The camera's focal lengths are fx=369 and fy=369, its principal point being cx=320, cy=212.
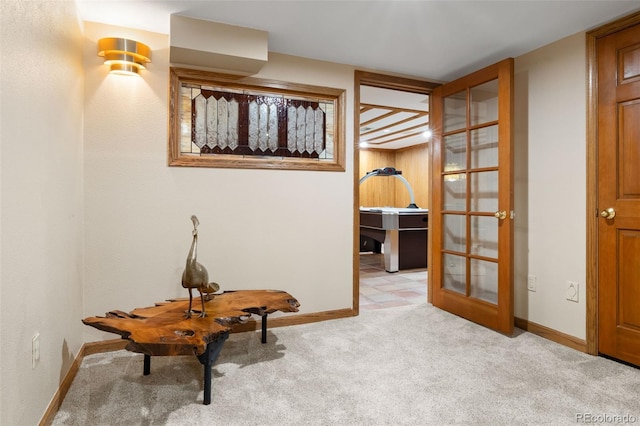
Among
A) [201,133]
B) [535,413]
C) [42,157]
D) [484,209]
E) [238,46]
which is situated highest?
[238,46]

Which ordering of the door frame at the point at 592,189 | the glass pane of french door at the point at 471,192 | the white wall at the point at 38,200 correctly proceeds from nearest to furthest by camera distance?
the white wall at the point at 38,200, the door frame at the point at 592,189, the glass pane of french door at the point at 471,192

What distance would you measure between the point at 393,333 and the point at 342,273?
652 mm

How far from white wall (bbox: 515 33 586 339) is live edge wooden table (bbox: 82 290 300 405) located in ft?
6.33

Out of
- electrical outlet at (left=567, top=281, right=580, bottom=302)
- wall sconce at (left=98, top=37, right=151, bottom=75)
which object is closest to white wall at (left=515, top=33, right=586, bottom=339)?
electrical outlet at (left=567, top=281, right=580, bottom=302)

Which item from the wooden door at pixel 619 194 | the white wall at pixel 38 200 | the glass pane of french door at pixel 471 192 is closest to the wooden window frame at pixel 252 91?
the white wall at pixel 38 200

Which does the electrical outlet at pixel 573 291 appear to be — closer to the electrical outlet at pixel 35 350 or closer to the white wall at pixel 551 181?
the white wall at pixel 551 181

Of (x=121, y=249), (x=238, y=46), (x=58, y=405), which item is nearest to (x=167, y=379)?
(x=58, y=405)

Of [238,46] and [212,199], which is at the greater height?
[238,46]

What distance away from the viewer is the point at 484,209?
3.07 metres

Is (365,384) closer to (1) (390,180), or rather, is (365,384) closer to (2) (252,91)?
(2) (252,91)

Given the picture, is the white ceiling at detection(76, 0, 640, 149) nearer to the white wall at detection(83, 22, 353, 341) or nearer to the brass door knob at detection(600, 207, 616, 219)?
the white wall at detection(83, 22, 353, 341)

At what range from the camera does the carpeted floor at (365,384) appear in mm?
1719

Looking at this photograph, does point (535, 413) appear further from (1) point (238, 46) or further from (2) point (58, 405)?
(1) point (238, 46)

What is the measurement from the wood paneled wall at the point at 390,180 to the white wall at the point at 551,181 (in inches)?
217
